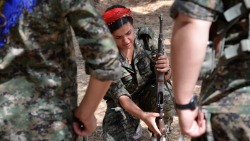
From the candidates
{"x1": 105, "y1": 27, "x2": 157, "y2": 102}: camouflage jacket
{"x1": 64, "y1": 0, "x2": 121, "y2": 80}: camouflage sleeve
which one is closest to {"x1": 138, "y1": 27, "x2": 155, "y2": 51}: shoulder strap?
{"x1": 105, "y1": 27, "x2": 157, "y2": 102}: camouflage jacket

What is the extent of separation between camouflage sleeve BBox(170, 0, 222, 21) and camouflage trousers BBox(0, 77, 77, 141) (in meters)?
0.59

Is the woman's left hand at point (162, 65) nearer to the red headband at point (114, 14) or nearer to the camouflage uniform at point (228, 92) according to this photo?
the red headband at point (114, 14)

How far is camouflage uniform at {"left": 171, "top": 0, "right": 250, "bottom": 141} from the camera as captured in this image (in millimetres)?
2100

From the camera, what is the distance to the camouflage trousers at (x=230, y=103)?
7.10ft

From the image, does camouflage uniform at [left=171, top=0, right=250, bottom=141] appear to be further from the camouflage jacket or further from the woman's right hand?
the camouflage jacket

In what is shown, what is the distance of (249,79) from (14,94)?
3.12 feet

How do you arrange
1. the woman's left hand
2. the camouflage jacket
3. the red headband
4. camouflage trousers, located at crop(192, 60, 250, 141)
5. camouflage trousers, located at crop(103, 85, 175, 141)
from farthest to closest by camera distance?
1. camouflage trousers, located at crop(103, 85, 175, 141)
2. the camouflage jacket
3. the woman's left hand
4. the red headband
5. camouflage trousers, located at crop(192, 60, 250, 141)

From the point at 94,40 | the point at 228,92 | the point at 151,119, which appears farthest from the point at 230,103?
the point at 151,119

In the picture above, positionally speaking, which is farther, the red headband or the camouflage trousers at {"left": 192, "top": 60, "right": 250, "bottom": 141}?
the red headband

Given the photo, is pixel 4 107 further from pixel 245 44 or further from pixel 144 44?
pixel 144 44

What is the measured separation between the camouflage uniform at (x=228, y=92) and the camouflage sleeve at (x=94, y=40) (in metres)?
0.29

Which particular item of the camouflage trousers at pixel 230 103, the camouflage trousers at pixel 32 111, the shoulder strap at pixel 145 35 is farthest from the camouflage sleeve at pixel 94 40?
the shoulder strap at pixel 145 35

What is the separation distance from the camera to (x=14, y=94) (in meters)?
2.23

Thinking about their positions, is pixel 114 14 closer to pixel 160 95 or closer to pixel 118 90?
pixel 118 90
